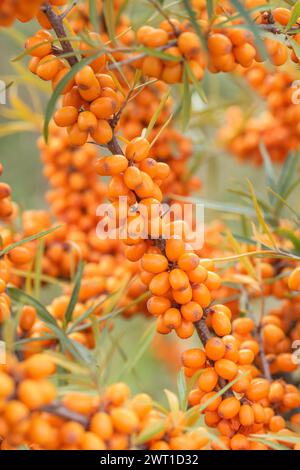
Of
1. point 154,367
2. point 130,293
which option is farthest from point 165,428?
point 154,367

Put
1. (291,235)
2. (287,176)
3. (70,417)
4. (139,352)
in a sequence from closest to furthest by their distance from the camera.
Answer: (70,417)
(139,352)
(291,235)
(287,176)

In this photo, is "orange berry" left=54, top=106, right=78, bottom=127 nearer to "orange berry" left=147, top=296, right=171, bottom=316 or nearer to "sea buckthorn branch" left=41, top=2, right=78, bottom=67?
"sea buckthorn branch" left=41, top=2, right=78, bottom=67

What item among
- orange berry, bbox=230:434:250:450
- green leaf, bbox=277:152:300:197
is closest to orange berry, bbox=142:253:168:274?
Result: orange berry, bbox=230:434:250:450

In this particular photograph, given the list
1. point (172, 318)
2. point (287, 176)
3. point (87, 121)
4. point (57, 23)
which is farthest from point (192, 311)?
point (287, 176)

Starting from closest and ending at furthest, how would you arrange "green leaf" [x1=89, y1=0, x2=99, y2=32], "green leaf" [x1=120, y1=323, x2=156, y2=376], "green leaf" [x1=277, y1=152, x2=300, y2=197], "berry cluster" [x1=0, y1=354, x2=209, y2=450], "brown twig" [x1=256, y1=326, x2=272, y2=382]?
1. "berry cluster" [x1=0, y1=354, x2=209, y2=450]
2. "green leaf" [x1=89, y1=0, x2=99, y2=32]
3. "green leaf" [x1=120, y1=323, x2=156, y2=376]
4. "brown twig" [x1=256, y1=326, x2=272, y2=382]
5. "green leaf" [x1=277, y1=152, x2=300, y2=197]

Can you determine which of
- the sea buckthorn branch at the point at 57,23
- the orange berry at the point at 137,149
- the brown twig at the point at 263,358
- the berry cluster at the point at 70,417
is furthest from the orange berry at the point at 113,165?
the brown twig at the point at 263,358

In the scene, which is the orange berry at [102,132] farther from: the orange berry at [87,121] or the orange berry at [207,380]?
the orange berry at [207,380]

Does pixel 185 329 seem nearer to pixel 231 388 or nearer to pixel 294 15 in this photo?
pixel 231 388
